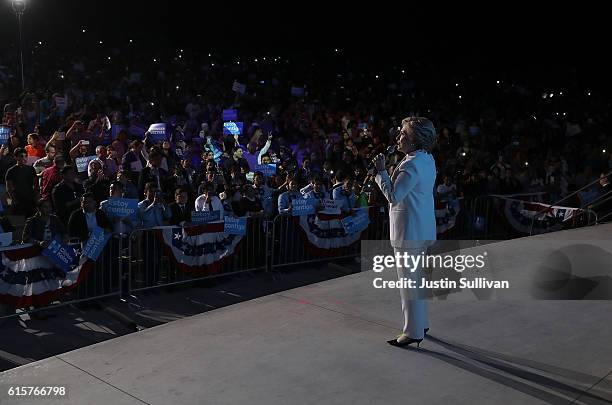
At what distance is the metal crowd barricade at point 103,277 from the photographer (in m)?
8.23

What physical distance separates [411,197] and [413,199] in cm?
2

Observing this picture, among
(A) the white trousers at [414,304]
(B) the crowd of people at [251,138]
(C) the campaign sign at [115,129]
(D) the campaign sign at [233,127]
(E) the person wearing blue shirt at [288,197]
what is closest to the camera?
(A) the white trousers at [414,304]

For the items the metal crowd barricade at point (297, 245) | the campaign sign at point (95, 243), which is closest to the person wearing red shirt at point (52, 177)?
the campaign sign at point (95, 243)

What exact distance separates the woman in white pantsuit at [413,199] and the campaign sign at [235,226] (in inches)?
192

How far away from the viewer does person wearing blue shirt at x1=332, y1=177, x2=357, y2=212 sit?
10984 millimetres

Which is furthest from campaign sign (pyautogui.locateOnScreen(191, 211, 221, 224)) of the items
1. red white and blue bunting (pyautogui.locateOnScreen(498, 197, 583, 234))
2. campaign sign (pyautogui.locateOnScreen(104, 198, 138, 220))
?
red white and blue bunting (pyautogui.locateOnScreen(498, 197, 583, 234))

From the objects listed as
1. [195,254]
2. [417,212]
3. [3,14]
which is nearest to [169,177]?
[195,254]

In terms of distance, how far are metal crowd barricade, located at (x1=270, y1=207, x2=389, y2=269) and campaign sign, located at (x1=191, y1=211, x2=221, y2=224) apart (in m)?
1.00

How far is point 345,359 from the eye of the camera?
471 centimetres

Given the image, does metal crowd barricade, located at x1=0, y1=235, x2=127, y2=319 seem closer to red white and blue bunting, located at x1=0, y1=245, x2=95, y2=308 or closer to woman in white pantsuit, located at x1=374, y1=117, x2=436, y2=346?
red white and blue bunting, located at x1=0, y1=245, x2=95, y2=308

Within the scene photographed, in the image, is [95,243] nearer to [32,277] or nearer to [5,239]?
[32,277]

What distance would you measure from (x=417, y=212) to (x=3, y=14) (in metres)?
21.9

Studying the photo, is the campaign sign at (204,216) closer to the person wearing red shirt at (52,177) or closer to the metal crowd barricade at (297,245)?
the metal crowd barricade at (297,245)

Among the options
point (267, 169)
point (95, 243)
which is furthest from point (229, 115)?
point (95, 243)
